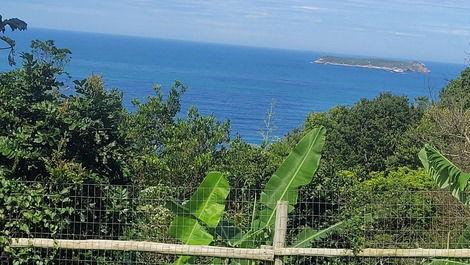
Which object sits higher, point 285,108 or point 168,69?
point 168,69

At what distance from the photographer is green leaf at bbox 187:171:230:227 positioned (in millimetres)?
4891

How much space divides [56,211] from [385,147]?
23.7 meters

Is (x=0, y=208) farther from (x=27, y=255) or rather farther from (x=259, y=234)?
(x=259, y=234)

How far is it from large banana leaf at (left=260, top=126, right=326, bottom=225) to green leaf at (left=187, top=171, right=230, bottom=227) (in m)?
0.38

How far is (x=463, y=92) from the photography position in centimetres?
2802

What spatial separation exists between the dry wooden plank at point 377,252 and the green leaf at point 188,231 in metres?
0.66

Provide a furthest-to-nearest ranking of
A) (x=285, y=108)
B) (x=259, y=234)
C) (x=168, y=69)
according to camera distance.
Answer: (x=168, y=69) → (x=285, y=108) → (x=259, y=234)

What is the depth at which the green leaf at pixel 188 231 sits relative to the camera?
4.78 meters

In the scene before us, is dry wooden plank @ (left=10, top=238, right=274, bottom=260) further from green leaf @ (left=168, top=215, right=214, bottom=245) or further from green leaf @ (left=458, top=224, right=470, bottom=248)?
green leaf @ (left=458, top=224, right=470, bottom=248)

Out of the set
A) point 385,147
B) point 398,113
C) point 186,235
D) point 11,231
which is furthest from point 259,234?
point 398,113

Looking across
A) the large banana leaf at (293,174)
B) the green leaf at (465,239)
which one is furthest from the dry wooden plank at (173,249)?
the green leaf at (465,239)

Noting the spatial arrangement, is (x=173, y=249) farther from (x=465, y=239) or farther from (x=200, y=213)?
(x=465, y=239)

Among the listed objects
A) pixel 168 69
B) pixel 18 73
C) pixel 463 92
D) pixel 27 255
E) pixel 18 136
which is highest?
pixel 168 69

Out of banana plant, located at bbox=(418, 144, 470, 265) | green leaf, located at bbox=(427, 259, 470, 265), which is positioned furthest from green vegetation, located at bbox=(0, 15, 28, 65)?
green leaf, located at bbox=(427, 259, 470, 265)
